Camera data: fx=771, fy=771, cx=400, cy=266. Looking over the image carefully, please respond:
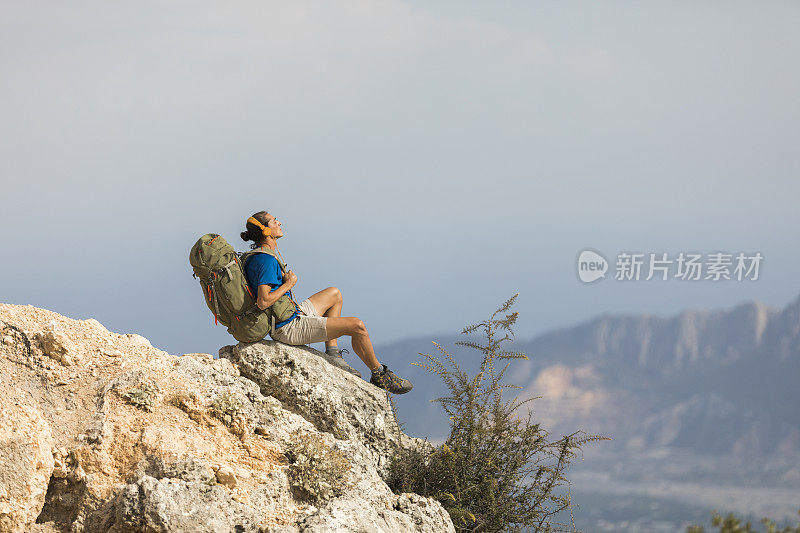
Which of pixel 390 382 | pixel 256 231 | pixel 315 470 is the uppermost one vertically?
pixel 256 231

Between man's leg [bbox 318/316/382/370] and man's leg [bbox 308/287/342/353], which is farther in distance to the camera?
man's leg [bbox 308/287/342/353]

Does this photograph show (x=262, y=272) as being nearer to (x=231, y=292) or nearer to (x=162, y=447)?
(x=231, y=292)

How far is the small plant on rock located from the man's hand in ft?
6.37

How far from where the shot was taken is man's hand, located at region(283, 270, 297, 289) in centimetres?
859

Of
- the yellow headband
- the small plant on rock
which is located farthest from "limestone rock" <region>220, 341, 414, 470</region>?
the small plant on rock

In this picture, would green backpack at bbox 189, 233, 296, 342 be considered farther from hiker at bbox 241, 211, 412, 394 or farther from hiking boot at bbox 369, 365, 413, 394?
hiking boot at bbox 369, 365, 413, 394

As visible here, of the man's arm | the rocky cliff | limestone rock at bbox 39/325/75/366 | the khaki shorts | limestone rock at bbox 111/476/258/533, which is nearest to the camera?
limestone rock at bbox 111/476/258/533

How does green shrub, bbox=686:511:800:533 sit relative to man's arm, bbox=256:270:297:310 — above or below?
below

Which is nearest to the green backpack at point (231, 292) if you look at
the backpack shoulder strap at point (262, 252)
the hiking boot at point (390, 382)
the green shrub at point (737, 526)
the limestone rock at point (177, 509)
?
the backpack shoulder strap at point (262, 252)

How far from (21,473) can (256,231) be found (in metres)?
3.53

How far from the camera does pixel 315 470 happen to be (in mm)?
6914

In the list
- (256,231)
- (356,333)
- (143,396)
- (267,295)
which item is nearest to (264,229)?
(256,231)

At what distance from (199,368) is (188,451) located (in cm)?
138

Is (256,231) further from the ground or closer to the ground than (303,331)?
further from the ground
